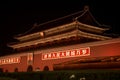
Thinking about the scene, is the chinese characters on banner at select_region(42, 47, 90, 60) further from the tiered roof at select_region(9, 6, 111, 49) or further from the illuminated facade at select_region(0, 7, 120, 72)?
the tiered roof at select_region(9, 6, 111, 49)

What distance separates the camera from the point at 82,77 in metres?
13.0

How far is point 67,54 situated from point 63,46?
1160mm

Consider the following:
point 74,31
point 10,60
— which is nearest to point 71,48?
point 74,31

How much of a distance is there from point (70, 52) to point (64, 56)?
1.02 meters

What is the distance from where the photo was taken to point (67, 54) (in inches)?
900

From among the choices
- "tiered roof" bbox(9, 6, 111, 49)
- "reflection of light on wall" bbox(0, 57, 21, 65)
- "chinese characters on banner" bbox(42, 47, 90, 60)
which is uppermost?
"tiered roof" bbox(9, 6, 111, 49)

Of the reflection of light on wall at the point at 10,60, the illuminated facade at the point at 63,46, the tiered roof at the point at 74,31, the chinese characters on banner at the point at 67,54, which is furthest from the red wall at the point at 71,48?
the tiered roof at the point at 74,31

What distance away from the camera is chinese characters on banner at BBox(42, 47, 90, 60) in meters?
20.8

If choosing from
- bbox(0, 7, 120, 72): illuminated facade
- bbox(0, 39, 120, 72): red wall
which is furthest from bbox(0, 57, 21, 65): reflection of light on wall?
bbox(0, 39, 120, 72): red wall

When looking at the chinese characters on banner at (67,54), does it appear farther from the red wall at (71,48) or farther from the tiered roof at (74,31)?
the tiered roof at (74,31)

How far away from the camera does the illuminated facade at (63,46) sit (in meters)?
19.7

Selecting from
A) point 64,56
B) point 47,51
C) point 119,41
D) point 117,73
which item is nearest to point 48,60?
point 47,51

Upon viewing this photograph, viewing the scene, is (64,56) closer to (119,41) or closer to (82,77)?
(119,41)

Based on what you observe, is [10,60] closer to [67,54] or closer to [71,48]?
[67,54]
